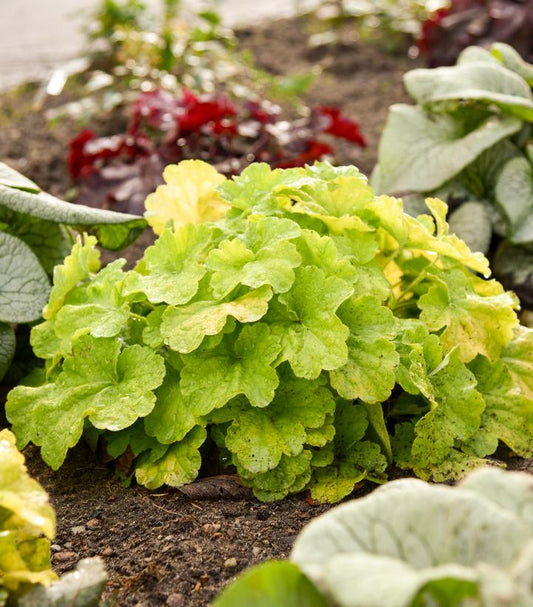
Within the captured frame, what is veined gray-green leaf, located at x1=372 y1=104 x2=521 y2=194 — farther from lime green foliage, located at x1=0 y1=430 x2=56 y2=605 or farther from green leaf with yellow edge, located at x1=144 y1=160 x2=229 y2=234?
lime green foliage, located at x1=0 y1=430 x2=56 y2=605

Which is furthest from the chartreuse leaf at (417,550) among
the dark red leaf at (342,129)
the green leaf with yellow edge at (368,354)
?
the dark red leaf at (342,129)

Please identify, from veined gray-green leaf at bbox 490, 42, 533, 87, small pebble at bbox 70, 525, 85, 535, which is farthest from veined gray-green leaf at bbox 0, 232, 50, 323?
veined gray-green leaf at bbox 490, 42, 533, 87

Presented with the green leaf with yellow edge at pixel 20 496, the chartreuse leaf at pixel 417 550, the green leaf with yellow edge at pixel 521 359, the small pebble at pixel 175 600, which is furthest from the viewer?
the green leaf with yellow edge at pixel 521 359

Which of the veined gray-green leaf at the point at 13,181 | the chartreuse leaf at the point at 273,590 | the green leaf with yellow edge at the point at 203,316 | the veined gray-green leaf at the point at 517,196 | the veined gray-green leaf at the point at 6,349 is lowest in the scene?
the veined gray-green leaf at the point at 517,196

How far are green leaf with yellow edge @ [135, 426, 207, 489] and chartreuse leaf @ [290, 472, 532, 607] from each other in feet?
2.63

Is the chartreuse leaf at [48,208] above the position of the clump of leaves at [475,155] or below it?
above

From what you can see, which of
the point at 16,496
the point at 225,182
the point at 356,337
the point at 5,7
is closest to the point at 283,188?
the point at 225,182

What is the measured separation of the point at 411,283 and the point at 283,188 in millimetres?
418

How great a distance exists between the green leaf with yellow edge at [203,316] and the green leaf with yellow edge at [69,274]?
1.07 feet

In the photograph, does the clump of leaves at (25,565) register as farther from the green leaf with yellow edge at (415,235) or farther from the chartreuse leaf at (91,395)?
the green leaf with yellow edge at (415,235)

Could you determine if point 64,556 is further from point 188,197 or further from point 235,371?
point 188,197

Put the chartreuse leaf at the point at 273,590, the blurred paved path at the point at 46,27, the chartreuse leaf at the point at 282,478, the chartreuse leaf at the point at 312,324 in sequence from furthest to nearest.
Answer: the blurred paved path at the point at 46,27
the chartreuse leaf at the point at 282,478
the chartreuse leaf at the point at 312,324
the chartreuse leaf at the point at 273,590

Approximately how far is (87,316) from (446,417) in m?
0.86

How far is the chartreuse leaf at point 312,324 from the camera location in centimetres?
179
